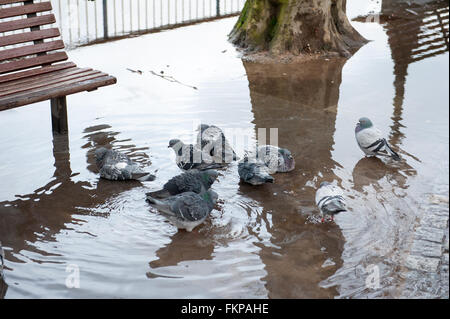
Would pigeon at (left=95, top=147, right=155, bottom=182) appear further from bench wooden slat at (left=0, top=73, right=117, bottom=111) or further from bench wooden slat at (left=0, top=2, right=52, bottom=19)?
bench wooden slat at (left=0, top=2, right=52, bottom=19)

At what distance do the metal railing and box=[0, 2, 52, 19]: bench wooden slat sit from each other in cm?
327

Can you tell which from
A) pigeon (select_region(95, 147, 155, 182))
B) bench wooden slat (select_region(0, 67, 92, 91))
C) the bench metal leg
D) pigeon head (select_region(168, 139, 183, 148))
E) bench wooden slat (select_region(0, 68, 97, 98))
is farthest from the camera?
the bench metal leg

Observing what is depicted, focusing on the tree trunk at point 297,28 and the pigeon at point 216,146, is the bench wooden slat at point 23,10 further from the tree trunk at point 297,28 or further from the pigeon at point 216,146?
the tree trunk at point 297,28

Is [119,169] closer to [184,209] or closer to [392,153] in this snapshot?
[184,209]

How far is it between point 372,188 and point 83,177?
2.93 m

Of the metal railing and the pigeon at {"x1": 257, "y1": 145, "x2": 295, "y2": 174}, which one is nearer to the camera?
the pigeon at {"x1": 257, "y1": 145, "x2": 295, "y2": 174}

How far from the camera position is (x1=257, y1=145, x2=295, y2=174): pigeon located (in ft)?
21.6

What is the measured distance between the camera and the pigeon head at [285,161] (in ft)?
21.7

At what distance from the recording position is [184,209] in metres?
5.36

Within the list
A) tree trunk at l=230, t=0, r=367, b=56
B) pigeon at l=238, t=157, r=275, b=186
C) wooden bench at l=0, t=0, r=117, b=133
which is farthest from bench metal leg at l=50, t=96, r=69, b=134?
tree trunk at l=230, t=0, r=367, b=56

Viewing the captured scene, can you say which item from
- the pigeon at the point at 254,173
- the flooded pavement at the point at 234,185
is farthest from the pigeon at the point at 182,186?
the pigeon at the point at 254,173

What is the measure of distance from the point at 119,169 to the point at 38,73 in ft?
6.47

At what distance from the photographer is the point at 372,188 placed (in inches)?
249
